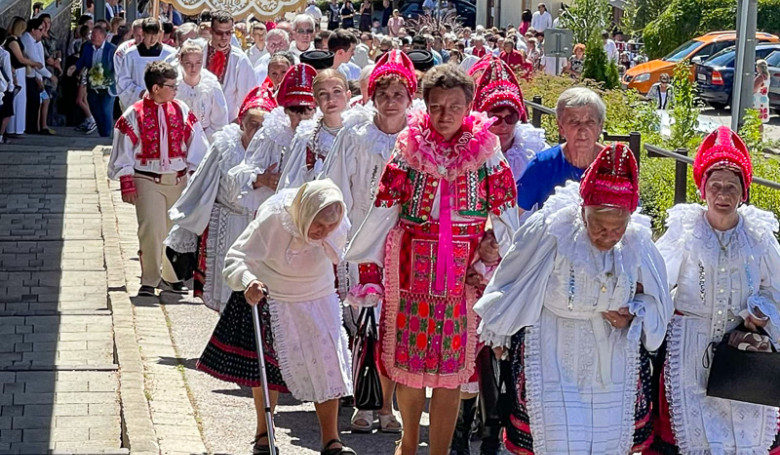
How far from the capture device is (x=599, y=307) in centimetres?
575

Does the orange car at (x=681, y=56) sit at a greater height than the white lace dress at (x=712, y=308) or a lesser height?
greater

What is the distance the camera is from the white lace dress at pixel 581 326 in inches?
226

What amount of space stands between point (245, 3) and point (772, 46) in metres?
16.5

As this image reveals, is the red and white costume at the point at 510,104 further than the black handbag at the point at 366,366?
Yes

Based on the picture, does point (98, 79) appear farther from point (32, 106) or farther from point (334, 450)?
point (334, 450)

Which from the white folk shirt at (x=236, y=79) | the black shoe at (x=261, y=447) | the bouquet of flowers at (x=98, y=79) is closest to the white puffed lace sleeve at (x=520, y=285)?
the black shoe at (x=261, y=447)

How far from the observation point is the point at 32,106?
20750 mm

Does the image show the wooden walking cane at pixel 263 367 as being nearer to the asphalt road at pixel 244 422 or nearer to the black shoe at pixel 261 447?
the black shoe at pixel 261 447

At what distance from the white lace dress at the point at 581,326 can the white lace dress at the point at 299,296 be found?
1.27 m

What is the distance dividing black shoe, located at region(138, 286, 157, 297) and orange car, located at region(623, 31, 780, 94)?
2233 centimetres

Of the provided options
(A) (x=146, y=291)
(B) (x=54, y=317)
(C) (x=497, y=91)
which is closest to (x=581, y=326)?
(C) (x=497, y=91)

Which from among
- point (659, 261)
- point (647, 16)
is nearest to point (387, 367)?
point (659, 261)

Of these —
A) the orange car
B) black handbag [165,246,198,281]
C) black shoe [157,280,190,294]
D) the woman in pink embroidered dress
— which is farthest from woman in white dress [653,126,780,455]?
the orange car

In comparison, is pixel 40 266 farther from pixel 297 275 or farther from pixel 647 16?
pixel 647 16
